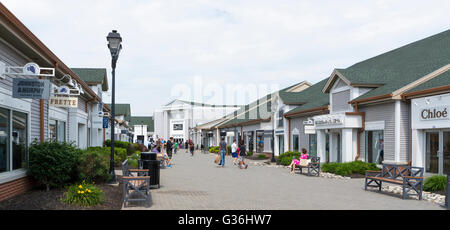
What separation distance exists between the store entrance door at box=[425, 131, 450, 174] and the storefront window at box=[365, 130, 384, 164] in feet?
8.75

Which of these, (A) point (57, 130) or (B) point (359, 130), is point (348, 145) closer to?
(B) point (359, 130)

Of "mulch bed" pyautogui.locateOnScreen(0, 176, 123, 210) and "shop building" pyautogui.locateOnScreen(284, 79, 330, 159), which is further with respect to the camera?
"shop building" pyautogui.locateOnScreen(284, 79, 330, 159)

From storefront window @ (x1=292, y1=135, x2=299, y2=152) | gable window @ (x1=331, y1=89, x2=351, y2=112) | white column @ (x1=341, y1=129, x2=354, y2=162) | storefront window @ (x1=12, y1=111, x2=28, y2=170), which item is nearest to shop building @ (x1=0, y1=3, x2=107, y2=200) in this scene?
storefront window @ (x1=12, y1=111, x2=28, y2=170)

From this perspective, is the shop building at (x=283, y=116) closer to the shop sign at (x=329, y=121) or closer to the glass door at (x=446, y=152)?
the shop sign at (x=329, y=121)

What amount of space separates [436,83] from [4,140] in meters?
14.6

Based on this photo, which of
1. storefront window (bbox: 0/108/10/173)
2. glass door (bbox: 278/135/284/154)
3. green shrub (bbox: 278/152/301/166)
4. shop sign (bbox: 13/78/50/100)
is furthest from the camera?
glass door (bbox: 278/135/284/154)

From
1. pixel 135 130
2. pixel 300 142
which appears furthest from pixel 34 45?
pixel 135 130

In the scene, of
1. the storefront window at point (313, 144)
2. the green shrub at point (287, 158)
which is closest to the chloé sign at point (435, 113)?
the green shrub at point (287, 158)

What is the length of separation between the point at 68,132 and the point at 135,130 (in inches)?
3240

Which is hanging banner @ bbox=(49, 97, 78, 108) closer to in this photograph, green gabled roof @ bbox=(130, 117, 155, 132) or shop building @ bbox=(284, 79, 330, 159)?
shop building @ bbox=(284, 79, 330, 159)

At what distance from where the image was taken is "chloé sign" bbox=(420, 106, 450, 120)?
14632 mm

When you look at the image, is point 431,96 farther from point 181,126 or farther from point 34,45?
point 181,126

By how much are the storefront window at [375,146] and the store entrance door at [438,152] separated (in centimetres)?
267

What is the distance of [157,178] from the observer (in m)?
13.4
